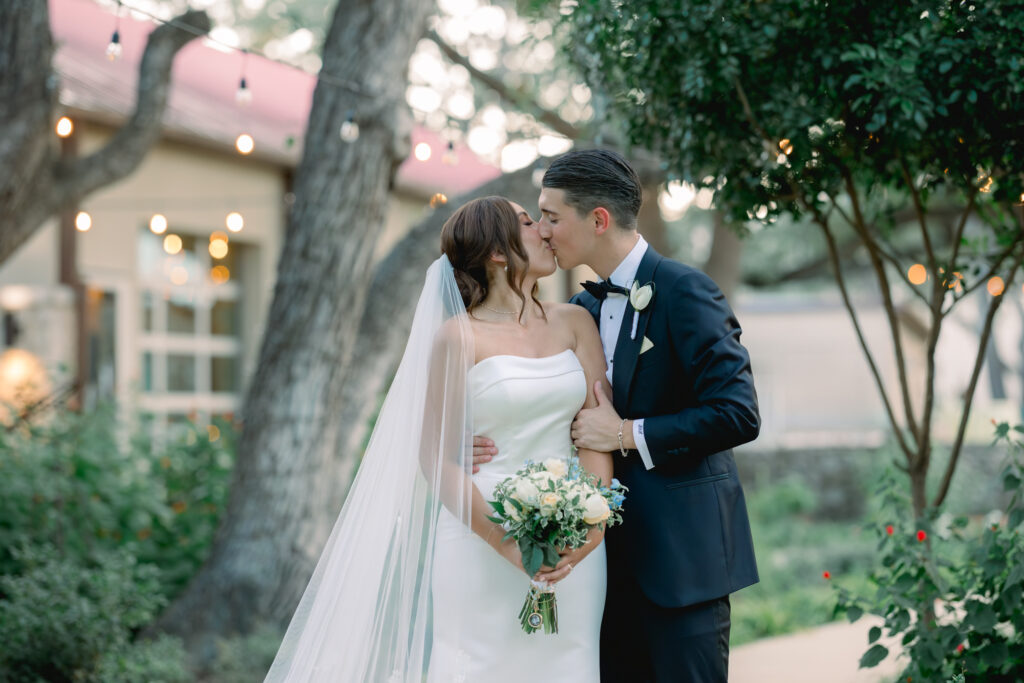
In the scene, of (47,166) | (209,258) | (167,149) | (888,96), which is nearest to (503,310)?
(888,96)

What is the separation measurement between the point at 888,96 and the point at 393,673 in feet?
8.52

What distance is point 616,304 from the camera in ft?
11.5

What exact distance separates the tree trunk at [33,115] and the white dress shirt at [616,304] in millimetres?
3290

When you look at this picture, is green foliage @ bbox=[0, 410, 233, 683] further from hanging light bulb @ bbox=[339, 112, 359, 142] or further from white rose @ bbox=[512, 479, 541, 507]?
white rose @ bbox=[512, 479, 541, 507]

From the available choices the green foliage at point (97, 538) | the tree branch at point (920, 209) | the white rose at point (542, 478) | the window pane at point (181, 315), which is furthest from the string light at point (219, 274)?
the white rose at point (542, 478)

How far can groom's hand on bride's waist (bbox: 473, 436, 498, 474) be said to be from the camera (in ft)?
10.9

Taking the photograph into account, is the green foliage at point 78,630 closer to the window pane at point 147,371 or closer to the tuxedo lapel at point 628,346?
the tuxedo lapel at point 628,346

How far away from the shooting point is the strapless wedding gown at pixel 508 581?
10.6 feet

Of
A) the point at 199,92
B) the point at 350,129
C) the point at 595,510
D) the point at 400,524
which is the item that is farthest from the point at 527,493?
the point at 199,92

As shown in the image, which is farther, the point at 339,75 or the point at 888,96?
the point at 339,75

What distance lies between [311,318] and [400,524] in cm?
298

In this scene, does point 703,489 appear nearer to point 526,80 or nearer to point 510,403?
point 510,403

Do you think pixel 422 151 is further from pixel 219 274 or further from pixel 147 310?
pixel 147 310

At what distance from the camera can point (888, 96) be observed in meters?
3.61
